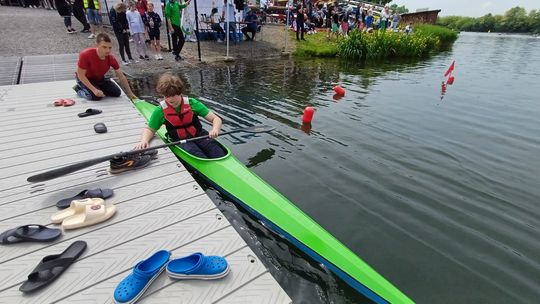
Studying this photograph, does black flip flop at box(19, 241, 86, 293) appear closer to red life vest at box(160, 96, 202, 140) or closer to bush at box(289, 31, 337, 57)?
red life vest at box(160, 96, 202, 140)

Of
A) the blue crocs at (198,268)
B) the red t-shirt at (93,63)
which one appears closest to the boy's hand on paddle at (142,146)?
the blue crocs at (198,268)

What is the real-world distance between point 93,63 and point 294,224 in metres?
5.94

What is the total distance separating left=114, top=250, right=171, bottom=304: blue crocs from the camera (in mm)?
2041

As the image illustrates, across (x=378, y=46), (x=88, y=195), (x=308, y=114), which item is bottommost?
(x=308, y=114)

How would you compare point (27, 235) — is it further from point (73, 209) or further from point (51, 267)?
point (51, 267)

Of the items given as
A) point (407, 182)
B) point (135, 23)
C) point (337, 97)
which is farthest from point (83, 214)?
point (135, 23)

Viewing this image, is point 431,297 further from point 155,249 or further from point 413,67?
point 413,67

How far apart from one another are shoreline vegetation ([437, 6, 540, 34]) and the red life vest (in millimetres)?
90176

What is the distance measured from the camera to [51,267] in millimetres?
2281

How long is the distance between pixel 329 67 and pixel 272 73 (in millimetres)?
3926

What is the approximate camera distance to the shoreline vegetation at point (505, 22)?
76938mm

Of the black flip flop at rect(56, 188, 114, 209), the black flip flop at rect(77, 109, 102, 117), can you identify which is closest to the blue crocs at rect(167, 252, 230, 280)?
the black flip flop at rect(56, 188, 114, 209)

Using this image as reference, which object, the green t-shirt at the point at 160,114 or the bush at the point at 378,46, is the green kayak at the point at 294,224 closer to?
the green t-shirt at the point at 160,114

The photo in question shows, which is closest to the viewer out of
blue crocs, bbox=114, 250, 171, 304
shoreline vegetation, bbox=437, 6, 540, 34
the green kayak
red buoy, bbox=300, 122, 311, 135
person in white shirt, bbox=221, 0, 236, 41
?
blue crocs, bbox=114, 250, 171, 304
